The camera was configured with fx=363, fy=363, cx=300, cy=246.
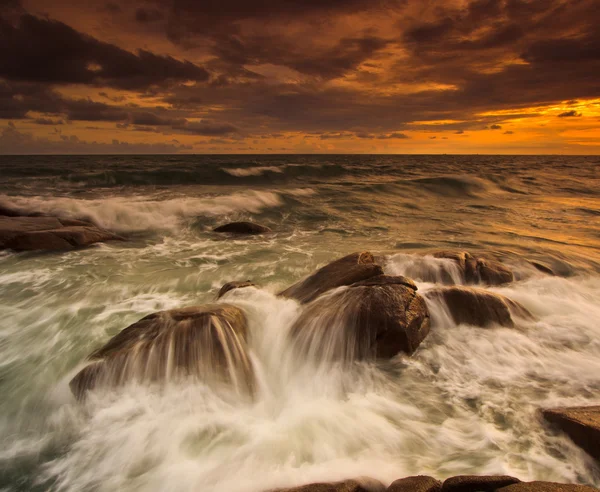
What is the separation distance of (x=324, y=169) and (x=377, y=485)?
131ft

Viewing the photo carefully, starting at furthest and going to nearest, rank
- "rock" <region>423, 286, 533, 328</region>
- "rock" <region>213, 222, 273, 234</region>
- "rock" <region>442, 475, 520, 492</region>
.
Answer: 1. "rock" <region>213, 222, 273, 234</region>
2. "rock" <region>423, 286, 533, 328</region>
3. "rock" <region>442, 475, 520, 492</region>

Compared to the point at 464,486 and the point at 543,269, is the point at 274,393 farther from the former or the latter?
the point at 543,269

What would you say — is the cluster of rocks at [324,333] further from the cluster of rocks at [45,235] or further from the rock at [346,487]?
the cluster of rocks at [45,235]

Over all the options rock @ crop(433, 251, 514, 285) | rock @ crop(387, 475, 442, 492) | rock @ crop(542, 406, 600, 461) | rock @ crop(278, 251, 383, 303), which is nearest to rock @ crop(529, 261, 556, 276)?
rock @ crop(433, 251, 514, 285)

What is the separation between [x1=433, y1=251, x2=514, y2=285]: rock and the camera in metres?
7.27

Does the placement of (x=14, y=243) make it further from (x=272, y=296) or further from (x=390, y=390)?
(x=390, y=390)

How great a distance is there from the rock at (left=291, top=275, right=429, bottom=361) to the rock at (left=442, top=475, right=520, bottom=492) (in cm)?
215

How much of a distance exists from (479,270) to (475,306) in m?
2.07

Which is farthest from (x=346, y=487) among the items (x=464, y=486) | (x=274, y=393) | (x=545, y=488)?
(x=274, y=393)

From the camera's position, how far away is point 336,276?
615 centimetres

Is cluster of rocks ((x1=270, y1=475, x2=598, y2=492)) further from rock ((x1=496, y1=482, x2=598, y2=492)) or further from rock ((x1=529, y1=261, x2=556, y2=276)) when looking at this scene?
rock ((x1=529, y1=261, x2=556, y2=276))

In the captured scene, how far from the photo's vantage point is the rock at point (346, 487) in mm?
2592

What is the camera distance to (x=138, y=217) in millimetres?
15258

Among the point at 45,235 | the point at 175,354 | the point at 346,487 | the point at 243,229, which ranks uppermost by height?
the point at 346,487
